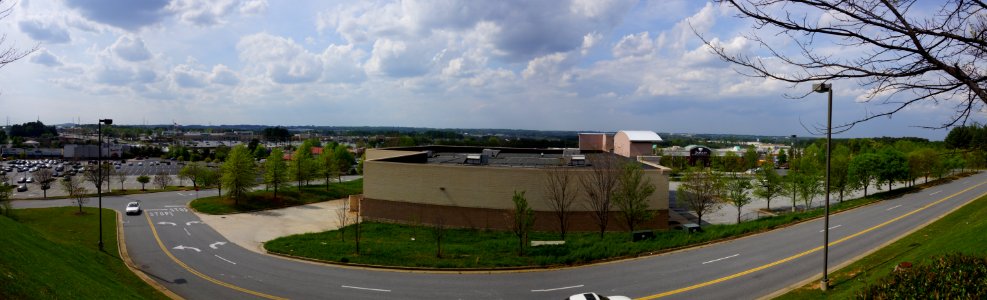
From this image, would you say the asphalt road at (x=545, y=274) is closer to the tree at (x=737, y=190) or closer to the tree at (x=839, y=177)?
the tree at (x=737, y=190)

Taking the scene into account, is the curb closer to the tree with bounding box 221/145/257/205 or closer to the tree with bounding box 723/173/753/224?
the tree with bounding box 221/145/257/205

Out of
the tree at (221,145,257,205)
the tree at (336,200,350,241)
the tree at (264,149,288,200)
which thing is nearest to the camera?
the tree at (336,200,350,241)

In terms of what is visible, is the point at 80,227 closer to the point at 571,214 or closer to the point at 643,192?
the point at 571,214

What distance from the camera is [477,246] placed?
26766mm

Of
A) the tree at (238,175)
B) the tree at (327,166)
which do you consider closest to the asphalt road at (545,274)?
the tree at (238,175)

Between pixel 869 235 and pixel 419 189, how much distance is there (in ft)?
91.0

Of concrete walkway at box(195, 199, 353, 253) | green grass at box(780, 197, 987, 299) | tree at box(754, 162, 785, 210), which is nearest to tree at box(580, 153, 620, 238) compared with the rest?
green grass at box(780, 197, 987, 299)

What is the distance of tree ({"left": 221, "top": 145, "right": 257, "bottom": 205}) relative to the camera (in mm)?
47469

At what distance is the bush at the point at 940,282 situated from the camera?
25.8 ft

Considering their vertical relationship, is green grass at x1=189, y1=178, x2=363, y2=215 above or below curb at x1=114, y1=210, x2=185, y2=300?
below

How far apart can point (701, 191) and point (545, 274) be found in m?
20.4

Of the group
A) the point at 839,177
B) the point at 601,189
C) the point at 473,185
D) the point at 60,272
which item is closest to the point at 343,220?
the point at 473,185

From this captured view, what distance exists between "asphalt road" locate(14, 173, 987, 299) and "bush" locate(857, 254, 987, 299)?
7.95 meters

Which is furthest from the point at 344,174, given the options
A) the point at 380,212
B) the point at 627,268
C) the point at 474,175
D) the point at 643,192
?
the point at 627,268
